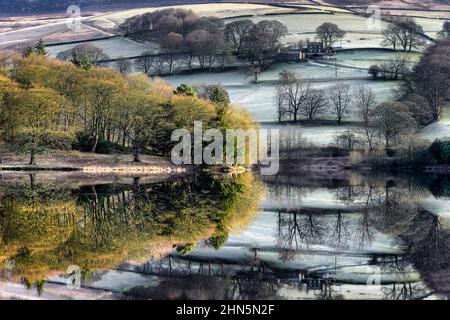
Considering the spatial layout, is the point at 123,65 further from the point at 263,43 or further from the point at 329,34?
the point at 329,34

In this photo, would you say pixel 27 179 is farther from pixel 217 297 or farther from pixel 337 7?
pixel 337 7

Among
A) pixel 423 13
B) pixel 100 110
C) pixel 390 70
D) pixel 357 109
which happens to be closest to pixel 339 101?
pixel 357 109

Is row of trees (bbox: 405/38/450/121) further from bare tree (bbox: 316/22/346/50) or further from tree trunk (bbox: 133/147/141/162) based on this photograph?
tree trunk (bbox: 133/147/141/162)

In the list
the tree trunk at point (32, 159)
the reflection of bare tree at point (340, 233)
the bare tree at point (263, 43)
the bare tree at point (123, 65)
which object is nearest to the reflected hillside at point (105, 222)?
the reflection of bare tree at point (340, 233)

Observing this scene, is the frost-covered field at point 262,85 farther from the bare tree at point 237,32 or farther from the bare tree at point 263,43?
the bare tree at point 237,32

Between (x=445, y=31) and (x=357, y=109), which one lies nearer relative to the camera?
(x=357, y=109)

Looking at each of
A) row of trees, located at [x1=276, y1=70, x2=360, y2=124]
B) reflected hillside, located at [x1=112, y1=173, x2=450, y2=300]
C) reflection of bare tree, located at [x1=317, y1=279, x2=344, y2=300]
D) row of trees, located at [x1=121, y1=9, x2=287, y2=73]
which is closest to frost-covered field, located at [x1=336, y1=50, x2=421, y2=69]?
row of trees, located at [x1=276, y1=70, x2=360, y2=124]
